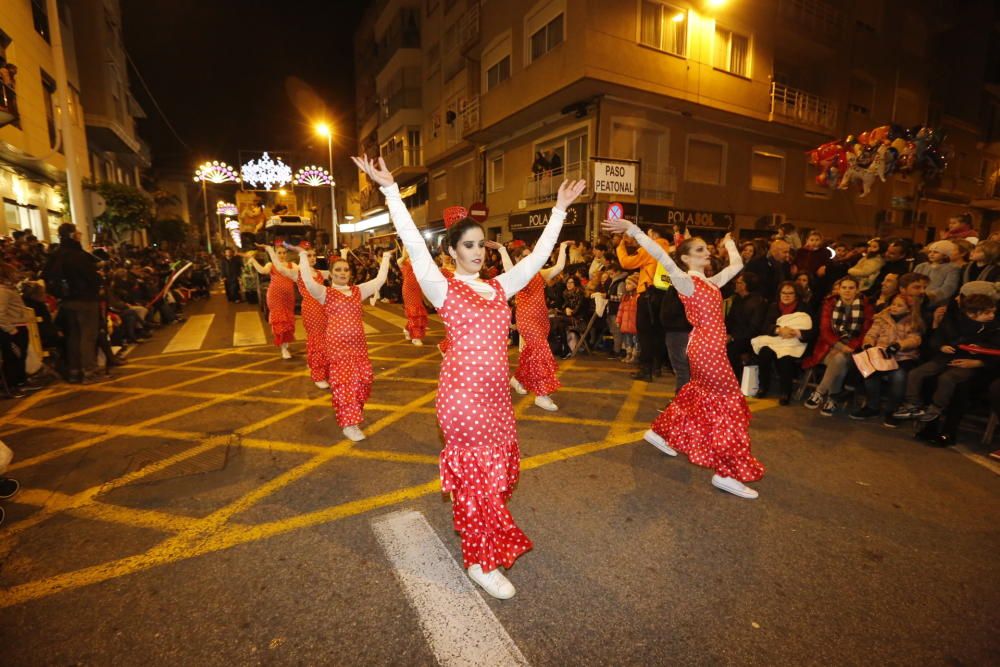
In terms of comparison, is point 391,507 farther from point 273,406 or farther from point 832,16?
point 832,16

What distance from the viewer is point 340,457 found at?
4488 millimetres

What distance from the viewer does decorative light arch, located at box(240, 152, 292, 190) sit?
32031 mm

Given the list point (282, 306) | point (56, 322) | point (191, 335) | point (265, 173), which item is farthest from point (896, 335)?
point (265, 173)

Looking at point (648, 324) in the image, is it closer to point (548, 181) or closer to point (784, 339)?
point (784, 339)

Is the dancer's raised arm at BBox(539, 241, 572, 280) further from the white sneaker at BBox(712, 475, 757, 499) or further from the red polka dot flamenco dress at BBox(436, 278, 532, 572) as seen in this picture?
the red polka dot flamenco dress at BBox(436, 278, 532, 572)

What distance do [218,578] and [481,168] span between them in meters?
22.3

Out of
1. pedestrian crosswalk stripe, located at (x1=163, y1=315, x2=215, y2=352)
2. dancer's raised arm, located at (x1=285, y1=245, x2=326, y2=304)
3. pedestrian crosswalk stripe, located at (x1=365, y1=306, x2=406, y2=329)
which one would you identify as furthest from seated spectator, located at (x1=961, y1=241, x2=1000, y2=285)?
pedestrian crosswalk stripe, located at (x1=163, y1=315, x2=215, y2=352)

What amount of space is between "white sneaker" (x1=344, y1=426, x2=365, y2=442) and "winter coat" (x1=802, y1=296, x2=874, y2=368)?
5.52 meters

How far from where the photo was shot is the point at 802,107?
65.5 feet

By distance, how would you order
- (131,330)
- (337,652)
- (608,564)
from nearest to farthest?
(337,652)
(608,564)
(131,330)

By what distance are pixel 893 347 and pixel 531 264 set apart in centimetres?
503

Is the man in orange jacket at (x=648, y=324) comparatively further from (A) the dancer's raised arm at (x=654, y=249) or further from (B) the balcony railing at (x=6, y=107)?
(B) the balcony railing at (x=6, y=107)

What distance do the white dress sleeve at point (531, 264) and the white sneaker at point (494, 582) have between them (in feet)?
5.09

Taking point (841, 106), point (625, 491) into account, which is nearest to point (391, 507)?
point (625, 491)
